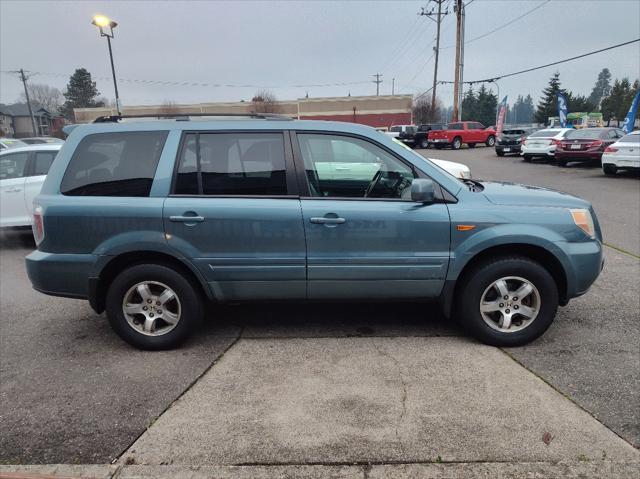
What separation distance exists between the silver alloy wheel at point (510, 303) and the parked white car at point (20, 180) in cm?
701

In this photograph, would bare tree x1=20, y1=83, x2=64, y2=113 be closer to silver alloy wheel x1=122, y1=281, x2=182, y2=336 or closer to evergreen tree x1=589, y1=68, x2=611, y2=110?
silver alloy wheel x1=122, y1=281, x2=182, y2=336

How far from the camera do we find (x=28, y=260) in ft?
12.4

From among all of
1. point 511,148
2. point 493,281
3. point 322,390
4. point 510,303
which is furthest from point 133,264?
point 511,148

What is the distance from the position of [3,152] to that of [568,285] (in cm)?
852

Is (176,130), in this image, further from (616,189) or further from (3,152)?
(616,189)

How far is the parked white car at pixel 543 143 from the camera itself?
21.1 m

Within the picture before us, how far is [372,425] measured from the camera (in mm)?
2779

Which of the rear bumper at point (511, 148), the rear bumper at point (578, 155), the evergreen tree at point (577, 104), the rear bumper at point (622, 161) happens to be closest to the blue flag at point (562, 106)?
the rear bumper at point (511, 148)

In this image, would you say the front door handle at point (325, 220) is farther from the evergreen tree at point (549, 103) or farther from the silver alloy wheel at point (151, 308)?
the evergreen tree at point (549, 103)

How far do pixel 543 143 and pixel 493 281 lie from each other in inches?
804

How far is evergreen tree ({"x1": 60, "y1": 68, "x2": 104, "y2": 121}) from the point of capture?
8219cm

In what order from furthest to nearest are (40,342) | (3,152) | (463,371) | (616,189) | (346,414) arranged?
1. (616,189)
2. (3,152)
3. (40,342)
4. (463,371)
5. (346,414)

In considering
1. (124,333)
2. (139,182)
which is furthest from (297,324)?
(139,182)

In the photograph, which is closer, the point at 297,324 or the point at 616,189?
the point at 297,324
